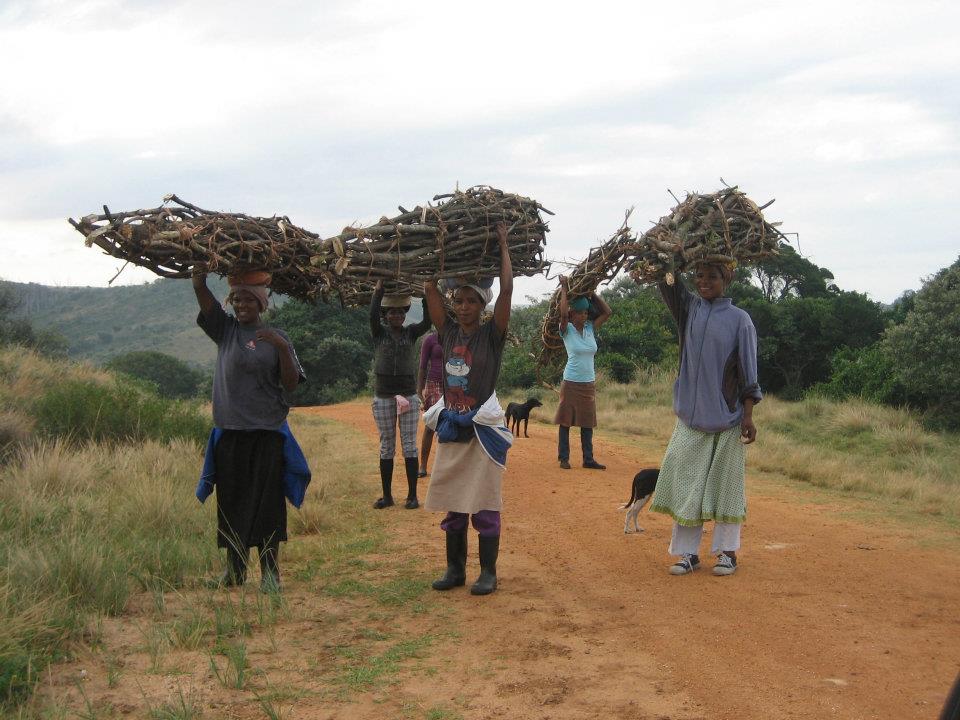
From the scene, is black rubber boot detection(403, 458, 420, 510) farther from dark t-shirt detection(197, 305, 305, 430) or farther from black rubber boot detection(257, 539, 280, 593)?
dark t-shirt detection(197, 305, 305, 430)

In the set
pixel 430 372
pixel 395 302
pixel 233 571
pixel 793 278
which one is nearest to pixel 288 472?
pixel 233 571

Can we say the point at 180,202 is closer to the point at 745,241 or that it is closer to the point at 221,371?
the point at 221,371

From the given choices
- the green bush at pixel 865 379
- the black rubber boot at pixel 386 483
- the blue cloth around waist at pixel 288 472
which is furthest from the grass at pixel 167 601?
the green bush at pixel 865 379

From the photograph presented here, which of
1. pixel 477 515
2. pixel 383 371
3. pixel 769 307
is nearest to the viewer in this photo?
pixel 477 515

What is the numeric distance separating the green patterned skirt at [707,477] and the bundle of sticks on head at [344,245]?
1584 millimetres

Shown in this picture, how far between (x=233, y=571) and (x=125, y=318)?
225 feet

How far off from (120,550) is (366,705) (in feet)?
8.82

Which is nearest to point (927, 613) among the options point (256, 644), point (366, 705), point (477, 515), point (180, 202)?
point (477, 515)

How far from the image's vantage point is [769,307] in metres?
25.3

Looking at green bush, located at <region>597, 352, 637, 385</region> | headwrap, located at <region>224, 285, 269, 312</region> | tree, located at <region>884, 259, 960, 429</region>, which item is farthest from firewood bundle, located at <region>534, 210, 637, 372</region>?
green bush, located at <region>597, 352, 637, 385</region>

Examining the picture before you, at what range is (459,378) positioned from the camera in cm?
582

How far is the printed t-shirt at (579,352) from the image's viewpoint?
35.0ft

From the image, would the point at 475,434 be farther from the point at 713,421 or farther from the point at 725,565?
Answer: the point at 725,565

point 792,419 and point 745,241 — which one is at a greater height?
point 745,241
